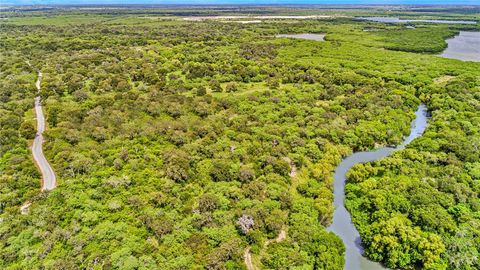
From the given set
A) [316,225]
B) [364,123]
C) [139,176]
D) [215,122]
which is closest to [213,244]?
[316,225]

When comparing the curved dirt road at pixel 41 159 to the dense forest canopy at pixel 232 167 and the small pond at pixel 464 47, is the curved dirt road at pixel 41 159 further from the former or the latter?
the small pond at pixel 464 47

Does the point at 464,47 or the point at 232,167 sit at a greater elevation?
the point at 464,47

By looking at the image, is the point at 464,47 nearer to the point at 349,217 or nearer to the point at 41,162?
the point at 349,217

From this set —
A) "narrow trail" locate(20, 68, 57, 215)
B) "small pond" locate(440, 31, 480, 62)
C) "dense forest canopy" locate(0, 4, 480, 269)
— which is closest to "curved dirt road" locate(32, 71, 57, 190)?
"narrow trail" locate(20, 68, 57, 215)

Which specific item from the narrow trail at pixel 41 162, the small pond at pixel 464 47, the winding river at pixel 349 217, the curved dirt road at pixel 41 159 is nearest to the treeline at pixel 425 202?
the winding river at pixel 349 217

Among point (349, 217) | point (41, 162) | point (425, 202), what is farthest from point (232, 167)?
point (41, 162)

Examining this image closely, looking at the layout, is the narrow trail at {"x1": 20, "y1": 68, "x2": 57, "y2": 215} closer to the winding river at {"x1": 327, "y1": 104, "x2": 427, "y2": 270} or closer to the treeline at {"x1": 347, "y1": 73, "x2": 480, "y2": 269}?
the winding river at {"x1": 327, "y1": 104, "x2": 427, "y2": 270}

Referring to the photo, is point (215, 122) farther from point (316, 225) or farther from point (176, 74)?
point (176, 74)
